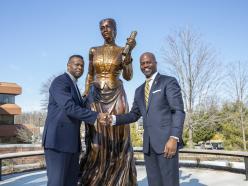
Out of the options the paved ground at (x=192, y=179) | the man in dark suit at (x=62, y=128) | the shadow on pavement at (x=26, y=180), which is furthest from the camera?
the shadow on pavement at (x=26, y=180)

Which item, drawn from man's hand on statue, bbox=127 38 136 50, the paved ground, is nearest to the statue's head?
man's hand on statue, bbox=127 38 136 50

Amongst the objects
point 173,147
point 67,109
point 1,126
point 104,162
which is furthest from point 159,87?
point 1,126

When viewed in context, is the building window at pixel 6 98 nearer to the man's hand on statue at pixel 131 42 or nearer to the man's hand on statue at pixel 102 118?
the man's hand on statue at pixel 131 42

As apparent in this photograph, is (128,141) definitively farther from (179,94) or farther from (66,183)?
(179,94)

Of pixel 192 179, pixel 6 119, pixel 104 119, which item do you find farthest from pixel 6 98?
pixel 104 119

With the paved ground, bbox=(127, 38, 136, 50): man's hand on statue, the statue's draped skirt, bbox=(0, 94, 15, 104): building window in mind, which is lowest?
the paved ground

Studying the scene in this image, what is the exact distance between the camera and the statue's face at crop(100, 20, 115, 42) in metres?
4.16

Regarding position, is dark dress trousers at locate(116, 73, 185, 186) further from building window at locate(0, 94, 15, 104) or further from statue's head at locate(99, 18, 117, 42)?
building window at locate(0, 94, 15, 104)

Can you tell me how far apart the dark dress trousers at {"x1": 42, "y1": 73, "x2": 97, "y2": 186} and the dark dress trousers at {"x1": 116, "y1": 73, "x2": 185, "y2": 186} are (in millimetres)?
651

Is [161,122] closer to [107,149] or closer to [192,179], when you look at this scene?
[107,149]

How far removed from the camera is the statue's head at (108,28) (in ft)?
13.6

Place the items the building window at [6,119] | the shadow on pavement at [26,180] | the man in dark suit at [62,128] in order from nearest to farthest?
1. the man in dark suit at [62,128]
2. the shadow on pavement at [26,180]
3. the building window at [6,119]

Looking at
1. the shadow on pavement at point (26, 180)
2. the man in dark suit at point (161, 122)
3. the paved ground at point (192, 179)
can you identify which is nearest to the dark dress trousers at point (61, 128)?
the man in dark suit at point (161, 122)

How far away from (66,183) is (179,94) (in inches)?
66.8
